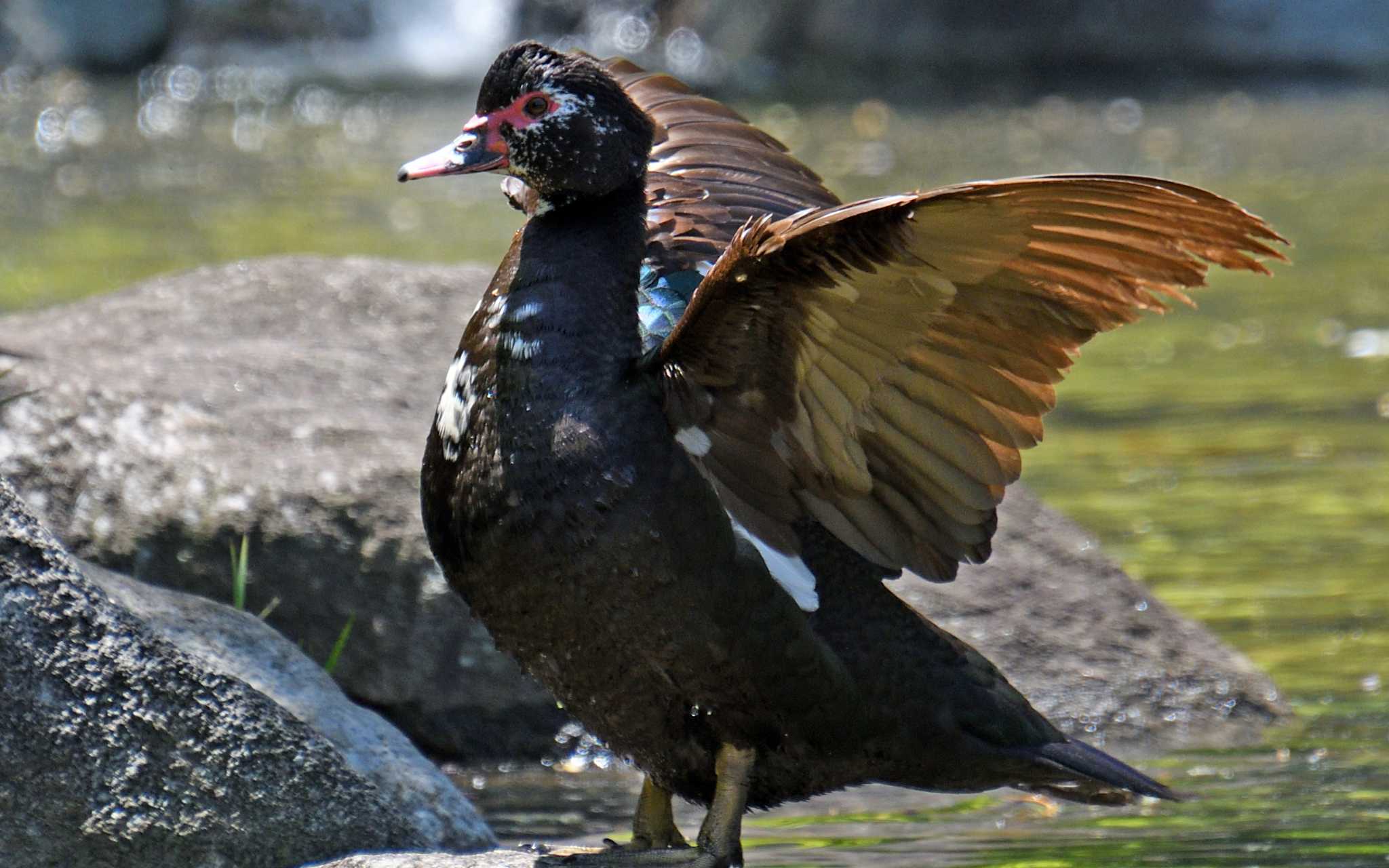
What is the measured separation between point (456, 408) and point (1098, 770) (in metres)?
1.41

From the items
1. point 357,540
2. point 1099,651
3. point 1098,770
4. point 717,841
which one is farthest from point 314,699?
point 1099,651

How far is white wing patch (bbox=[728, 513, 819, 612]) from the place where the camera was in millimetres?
3625

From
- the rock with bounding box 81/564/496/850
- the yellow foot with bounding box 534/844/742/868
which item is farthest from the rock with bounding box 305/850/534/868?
the rock with bounding box 81/564/496/850

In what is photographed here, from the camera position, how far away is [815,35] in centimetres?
1938

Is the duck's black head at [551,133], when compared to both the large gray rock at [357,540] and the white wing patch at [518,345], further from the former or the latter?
the large gray rock at [357,540]

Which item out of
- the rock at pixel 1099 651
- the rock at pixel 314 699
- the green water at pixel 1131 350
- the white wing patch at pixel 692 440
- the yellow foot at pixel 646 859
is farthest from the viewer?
the rock at pixel 1099 651

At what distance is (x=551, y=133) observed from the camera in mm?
3736

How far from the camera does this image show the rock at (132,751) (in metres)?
3.47

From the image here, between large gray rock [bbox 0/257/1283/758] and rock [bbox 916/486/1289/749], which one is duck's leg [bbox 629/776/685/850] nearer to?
large gray rock [bbox 0/257/1283/758]

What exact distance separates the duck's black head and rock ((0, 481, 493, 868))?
0.96 m

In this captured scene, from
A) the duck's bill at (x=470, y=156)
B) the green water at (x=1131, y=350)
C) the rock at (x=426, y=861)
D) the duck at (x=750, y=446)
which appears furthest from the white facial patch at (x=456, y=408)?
the green water at (x=1131, y=350)

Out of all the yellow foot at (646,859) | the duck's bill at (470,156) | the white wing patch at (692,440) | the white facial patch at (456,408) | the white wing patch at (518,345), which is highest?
the duck's bill at (470,156)

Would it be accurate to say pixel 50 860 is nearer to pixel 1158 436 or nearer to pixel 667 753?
pixel 667 753

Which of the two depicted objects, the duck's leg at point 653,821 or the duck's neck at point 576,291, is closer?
the duck's neck at point 576,291
